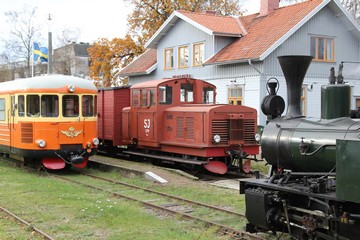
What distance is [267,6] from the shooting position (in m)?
26.0

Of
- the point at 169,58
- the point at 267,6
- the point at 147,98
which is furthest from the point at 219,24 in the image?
the point at 147,98

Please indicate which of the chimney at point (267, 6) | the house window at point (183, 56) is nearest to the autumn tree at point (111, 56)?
the house window at point (183, 56)

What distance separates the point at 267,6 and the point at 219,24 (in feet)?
9.26

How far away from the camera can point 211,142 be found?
43.6 ft

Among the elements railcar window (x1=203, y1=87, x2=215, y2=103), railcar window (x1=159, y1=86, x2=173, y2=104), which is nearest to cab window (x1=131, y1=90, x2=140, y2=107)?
railcar window (x1=159, y1=86, x2=173, y2=104)

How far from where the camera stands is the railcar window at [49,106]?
45.3 feet

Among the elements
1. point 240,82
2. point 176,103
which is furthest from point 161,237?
point 240,82

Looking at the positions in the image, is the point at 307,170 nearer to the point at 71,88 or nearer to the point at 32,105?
the point at 71,88

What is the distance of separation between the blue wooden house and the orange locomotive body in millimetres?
9404

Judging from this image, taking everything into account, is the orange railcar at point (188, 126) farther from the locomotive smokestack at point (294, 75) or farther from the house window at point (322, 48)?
the house window at point (322, 48)

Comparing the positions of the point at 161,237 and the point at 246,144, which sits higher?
the point at 246,144

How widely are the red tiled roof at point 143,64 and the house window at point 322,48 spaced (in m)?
9.87

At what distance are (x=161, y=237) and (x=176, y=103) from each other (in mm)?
8219

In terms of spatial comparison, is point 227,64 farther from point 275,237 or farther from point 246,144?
point 275,237
